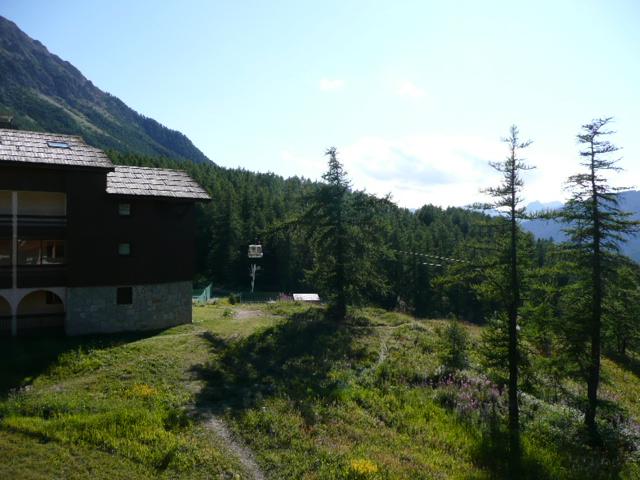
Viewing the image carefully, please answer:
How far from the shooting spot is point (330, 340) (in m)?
25.8

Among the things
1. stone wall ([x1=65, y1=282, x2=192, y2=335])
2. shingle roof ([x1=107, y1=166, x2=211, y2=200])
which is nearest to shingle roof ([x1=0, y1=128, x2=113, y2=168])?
shingle roof ([x1=107, y1=166, x2=211, y2=200])

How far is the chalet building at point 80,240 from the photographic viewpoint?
73.2ft

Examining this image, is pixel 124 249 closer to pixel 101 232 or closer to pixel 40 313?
pixel 101 232

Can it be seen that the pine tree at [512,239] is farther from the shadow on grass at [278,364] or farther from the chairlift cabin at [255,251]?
the chairlift cabin at [255,251]

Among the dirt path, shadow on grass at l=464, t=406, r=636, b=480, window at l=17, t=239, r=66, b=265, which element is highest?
window at l=17, t=239, r=66, b=265

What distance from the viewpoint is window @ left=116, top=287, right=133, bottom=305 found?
24578 millimetres

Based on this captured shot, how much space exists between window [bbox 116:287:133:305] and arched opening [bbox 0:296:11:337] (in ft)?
17.0

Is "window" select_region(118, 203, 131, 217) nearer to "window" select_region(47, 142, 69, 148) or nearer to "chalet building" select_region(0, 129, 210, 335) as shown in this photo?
"chalet building" select_region(0, 129, 210, 335)

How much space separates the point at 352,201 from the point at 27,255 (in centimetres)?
1897

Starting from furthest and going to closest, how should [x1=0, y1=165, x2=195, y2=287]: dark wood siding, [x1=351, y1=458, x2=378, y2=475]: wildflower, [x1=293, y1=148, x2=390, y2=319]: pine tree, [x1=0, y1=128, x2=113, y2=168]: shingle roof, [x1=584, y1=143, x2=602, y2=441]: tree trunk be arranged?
[x1=293, y1=148, x2=390, y2=319]: pine tree < [x1=0, y1=165, x2=195, y2=287]: dark wood siding < [x1=0, y1=128, x2=113, y2=168]: shingle roof < [x1=584, y1=143, x2=602, y2=441]: tree trunk < [x1=351, y1=458, x2=378, y2=475]: wildflower

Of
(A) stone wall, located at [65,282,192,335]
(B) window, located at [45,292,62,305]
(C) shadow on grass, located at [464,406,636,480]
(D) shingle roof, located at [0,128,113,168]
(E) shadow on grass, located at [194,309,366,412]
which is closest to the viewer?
(C) shadow on grass, located at [464,406,636,480]

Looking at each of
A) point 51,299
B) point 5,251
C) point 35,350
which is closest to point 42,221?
point 5,251

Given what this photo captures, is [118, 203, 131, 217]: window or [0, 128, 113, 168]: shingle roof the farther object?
[118, 203, 131, 217]: window

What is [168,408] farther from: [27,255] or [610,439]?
[610,439]
